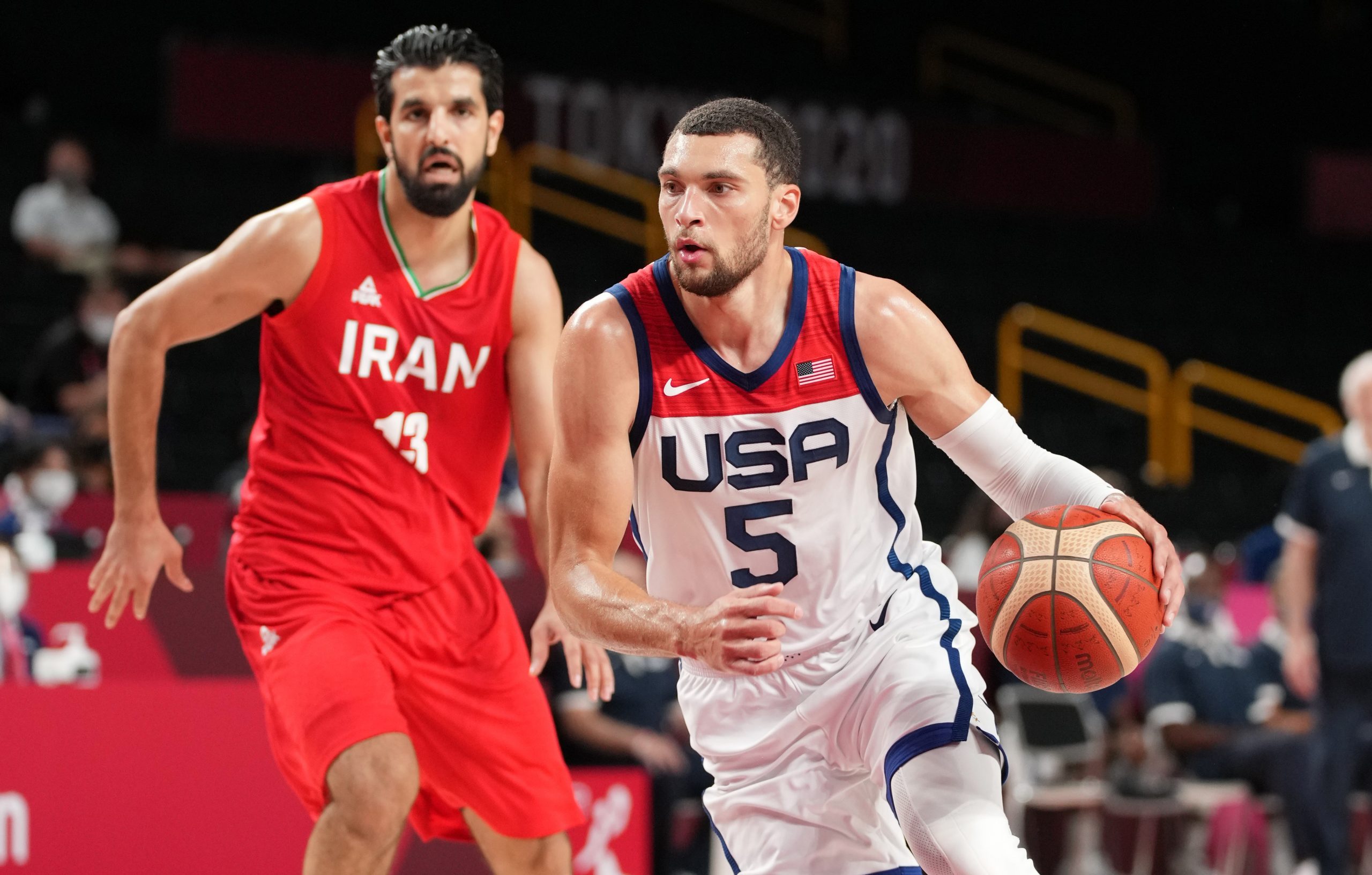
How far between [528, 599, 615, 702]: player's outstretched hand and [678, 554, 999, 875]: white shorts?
52cm

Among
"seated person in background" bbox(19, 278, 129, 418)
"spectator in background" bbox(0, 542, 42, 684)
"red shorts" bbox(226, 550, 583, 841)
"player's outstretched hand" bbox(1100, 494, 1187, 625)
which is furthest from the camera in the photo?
"seated person in background" bbox(19, 278, 129, 418)

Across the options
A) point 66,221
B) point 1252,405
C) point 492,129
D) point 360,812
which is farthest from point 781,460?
point 1252,405

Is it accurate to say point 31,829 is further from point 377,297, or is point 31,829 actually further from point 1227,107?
point 1227,107

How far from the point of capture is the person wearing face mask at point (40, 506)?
685 cm

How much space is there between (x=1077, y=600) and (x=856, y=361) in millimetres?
666

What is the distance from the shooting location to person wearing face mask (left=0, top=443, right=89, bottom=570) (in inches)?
270

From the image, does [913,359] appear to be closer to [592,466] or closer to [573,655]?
[592,466]

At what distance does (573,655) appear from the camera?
4195 mm

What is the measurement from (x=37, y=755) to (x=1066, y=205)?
1372 centimetres

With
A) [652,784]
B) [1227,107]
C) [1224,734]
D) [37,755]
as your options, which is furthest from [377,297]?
[1227,107]

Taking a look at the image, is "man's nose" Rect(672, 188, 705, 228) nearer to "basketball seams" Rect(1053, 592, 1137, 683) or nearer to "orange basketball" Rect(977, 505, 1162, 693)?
"orange basketball" Rect(977, 505, 1162, 693)

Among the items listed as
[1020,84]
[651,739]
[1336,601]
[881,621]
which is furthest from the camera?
[1020,84]

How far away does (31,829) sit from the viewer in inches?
203

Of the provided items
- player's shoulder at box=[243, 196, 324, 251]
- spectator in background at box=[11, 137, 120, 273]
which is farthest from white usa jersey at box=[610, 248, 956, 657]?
spectator in background at box=[11, 137, 120, 273]
